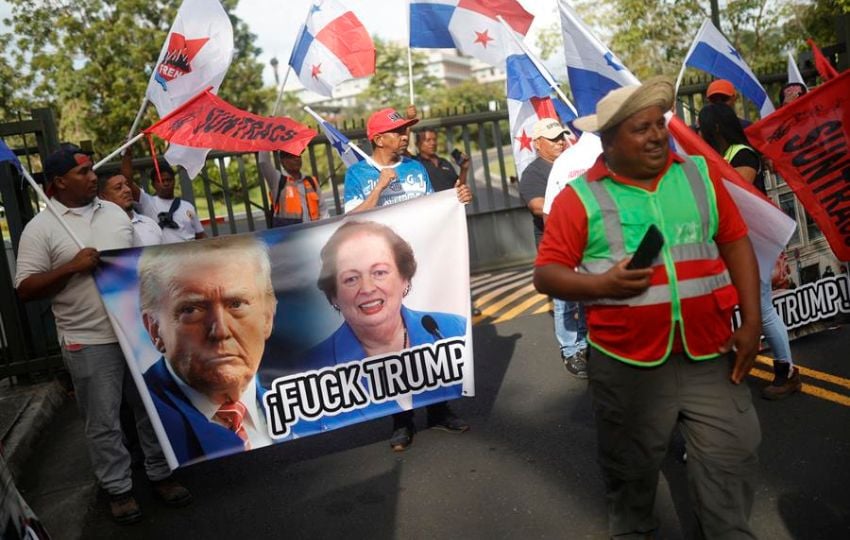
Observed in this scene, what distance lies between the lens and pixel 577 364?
6258 millimetres

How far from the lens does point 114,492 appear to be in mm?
4703

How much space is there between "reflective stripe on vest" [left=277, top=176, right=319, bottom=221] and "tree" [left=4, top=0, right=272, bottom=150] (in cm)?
2283

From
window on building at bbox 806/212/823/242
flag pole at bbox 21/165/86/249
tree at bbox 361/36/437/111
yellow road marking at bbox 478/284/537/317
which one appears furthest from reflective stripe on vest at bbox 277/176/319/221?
tree at bbox 361/36/437/111

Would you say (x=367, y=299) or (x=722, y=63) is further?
(x=722, y=63)

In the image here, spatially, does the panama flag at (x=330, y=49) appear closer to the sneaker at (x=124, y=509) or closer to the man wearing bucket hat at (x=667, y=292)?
the sneaker at (x=124, y=509)

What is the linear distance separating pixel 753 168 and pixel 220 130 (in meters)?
3.26

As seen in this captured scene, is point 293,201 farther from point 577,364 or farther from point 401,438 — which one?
point 401,438

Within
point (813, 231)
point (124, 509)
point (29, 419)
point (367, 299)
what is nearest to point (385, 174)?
point (367, 299)

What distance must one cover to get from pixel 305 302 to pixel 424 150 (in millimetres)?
4358

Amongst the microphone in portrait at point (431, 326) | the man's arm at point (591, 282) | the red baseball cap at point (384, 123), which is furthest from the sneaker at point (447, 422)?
the man's arm at point (591, 282)

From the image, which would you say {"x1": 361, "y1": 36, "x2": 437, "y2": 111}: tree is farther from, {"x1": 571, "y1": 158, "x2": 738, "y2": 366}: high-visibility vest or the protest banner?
{"x1": 571, "y1": 158, "x2": 738, "y2": 366}: high-visibility vest

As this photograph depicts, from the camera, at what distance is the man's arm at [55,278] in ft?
14.7

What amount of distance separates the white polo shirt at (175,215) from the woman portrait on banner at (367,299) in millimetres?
2412

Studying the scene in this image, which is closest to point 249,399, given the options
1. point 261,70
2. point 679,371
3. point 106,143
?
point 679,371
